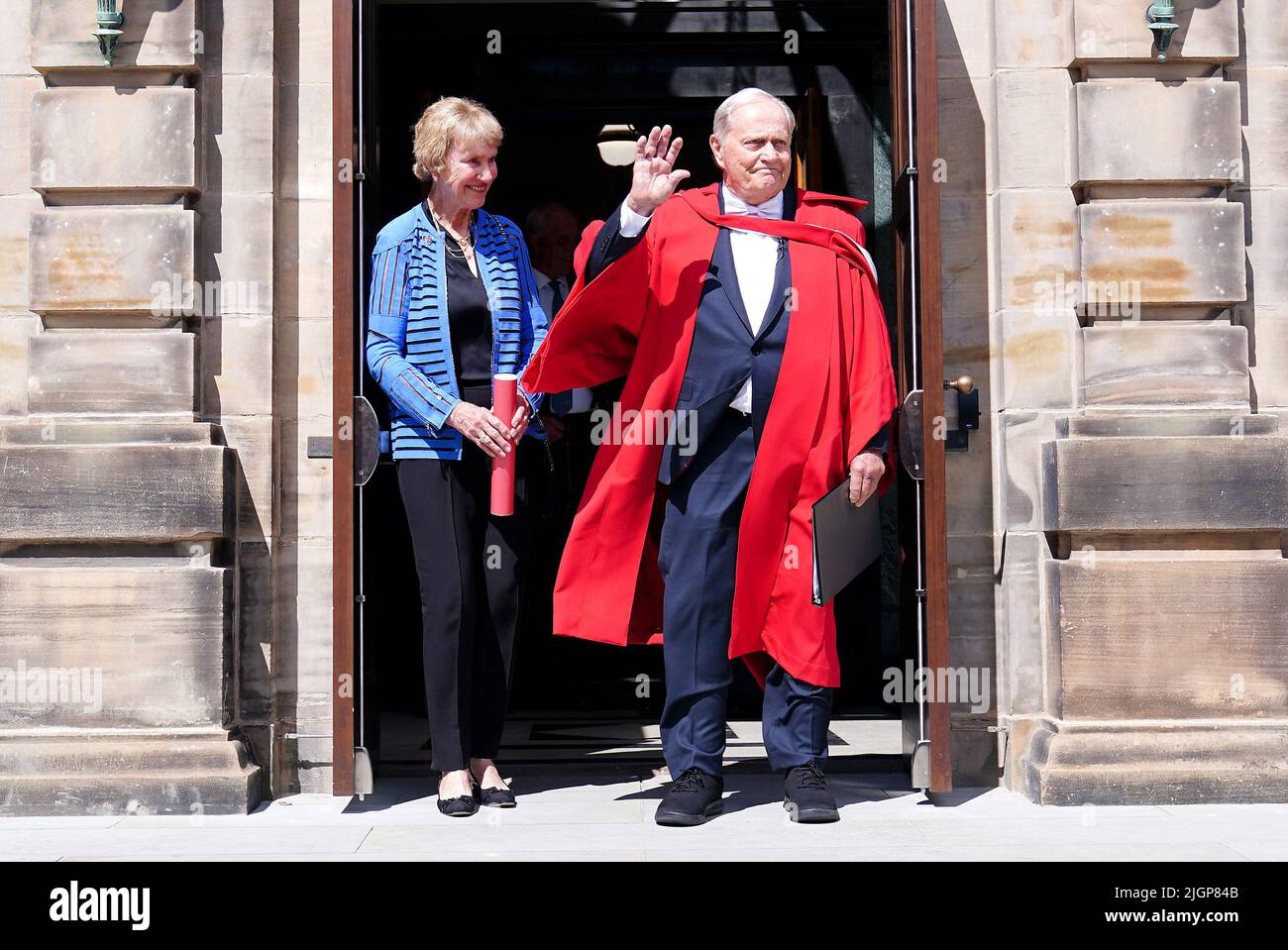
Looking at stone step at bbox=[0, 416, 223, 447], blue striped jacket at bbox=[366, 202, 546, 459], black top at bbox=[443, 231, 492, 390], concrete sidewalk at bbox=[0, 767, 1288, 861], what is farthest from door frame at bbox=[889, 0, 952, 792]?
stone step at bbox=[0, 416, 223, 447]

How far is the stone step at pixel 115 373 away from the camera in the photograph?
18.1 feet

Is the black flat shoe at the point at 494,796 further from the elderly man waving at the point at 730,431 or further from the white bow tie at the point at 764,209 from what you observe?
the white bow tie at the point at 764,209

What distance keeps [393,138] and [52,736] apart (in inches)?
136

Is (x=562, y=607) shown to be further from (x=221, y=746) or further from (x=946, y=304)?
(x=946, y=304)

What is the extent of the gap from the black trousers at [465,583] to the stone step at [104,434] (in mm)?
753

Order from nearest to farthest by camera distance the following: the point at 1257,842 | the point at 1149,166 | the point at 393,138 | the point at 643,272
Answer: the point at 1257,842, the point at 643,272, the point at 1149,166, the point at 393,138

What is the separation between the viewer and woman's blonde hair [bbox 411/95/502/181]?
5.26m

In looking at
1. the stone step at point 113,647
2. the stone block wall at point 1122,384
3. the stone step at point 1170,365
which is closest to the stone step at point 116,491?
the stone step at point 113,647

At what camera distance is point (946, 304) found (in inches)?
229

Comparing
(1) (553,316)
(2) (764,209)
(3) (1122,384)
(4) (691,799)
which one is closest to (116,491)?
(1) (553,316)

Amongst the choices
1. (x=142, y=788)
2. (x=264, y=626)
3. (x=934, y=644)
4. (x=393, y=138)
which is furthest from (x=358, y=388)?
(x=393, y=138)

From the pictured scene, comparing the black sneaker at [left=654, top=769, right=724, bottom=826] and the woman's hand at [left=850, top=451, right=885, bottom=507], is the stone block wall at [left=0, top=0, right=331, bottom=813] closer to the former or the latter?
the black sneaker at [left=654, top=769, right=724, bottom=826]

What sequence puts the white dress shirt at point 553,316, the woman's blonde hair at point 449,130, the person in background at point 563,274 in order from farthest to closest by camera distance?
1. the person in background at point 563,274
2. the white dress shirt at point 553,316
3. the woman's blonde hair at point 449,130

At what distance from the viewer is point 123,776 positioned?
532 centimetres
